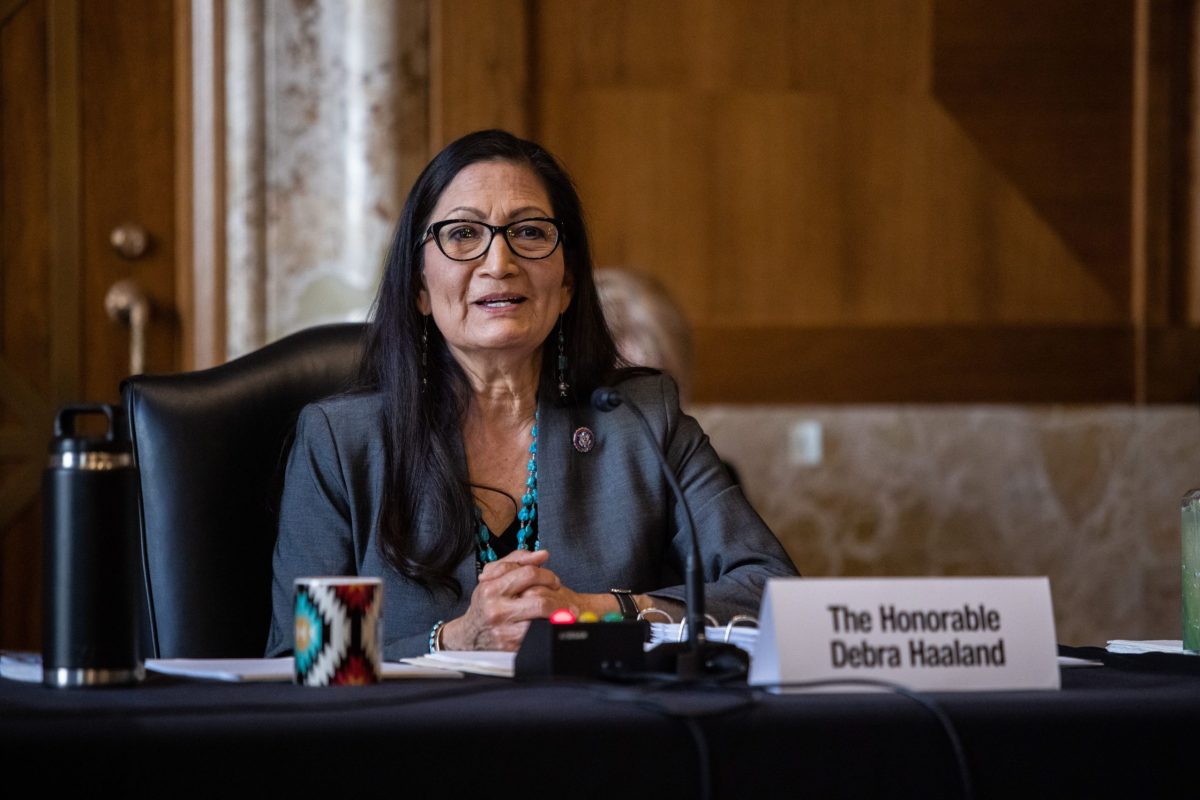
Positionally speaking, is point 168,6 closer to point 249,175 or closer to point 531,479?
point 249,175

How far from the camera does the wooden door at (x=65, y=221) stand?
338 cm

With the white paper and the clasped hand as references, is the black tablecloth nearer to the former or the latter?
the white paper

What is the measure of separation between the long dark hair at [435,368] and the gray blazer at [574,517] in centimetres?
2

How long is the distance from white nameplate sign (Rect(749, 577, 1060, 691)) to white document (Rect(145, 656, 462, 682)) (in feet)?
0.91

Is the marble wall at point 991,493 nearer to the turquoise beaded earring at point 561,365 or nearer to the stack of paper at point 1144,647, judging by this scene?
the turquoise beaded earring at point 561,365

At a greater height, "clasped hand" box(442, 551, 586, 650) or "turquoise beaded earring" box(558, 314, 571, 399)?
"turquoise beaded earring" box(558, 314, 571, 399)

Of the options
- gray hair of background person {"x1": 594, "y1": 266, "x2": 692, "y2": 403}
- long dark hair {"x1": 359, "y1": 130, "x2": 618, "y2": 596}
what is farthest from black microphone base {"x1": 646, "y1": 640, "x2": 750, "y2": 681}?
gray hair of background person {"x1": 594, "y1": 266, "x2": 692, "y2": 403}

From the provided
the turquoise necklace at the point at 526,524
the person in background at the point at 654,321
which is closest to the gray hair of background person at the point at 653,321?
the person in background at the point at 654,321

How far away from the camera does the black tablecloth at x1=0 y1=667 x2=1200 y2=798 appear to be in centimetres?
90

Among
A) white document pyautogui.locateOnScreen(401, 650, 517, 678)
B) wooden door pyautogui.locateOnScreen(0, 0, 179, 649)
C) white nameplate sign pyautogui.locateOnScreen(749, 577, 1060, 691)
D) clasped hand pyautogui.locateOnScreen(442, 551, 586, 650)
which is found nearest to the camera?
white nameplate sign pyautogui.locateOnScreen(749, 577, 1060, 691)

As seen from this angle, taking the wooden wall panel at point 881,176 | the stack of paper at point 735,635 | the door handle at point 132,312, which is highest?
the wooden wall panel at point 881,176

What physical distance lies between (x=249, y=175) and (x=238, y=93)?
20 centimetres

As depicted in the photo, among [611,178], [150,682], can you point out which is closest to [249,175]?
[611,178]

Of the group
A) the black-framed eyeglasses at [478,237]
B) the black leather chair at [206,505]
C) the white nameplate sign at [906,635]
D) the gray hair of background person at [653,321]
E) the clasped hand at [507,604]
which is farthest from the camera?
the gray hair of background person at [653,321]
